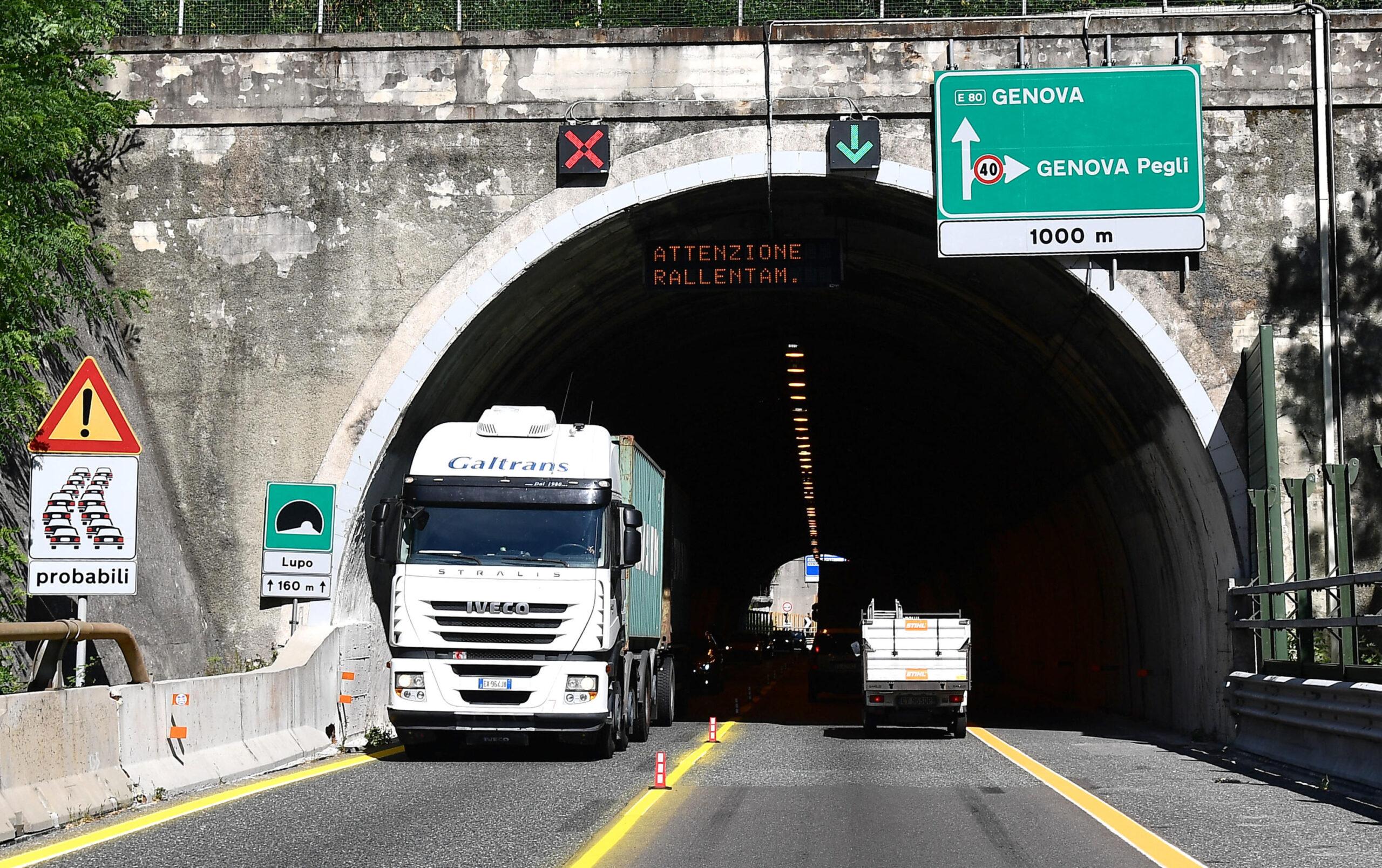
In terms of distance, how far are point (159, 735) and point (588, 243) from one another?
10.6 m

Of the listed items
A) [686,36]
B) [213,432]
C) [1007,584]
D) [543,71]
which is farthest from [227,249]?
[1007,584]

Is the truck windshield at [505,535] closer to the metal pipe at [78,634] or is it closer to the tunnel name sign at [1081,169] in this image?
the metal pipe at [78,634]

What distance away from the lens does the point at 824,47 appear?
21.6m

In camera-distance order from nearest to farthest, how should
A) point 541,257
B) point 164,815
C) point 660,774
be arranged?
point 164,815, point 660,774, point 541,257

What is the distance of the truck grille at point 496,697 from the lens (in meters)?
16.8

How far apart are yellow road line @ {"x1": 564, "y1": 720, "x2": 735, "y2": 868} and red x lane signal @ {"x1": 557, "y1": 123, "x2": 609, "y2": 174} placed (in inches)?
327

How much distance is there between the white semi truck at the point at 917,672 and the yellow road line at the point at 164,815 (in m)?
8.69

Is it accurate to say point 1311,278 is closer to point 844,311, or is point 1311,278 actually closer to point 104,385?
point 844,311

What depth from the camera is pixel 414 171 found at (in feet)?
71.3

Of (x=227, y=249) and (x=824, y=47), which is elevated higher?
(x=824, y=47)

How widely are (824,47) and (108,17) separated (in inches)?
402

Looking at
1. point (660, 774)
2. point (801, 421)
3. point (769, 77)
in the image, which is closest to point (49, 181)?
point (769, 77)

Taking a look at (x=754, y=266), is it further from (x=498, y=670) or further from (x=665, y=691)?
(x=498, y=670)

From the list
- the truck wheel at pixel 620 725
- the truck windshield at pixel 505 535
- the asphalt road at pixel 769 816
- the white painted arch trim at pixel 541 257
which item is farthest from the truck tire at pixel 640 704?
the white painted arch trim at pixel 541 257
